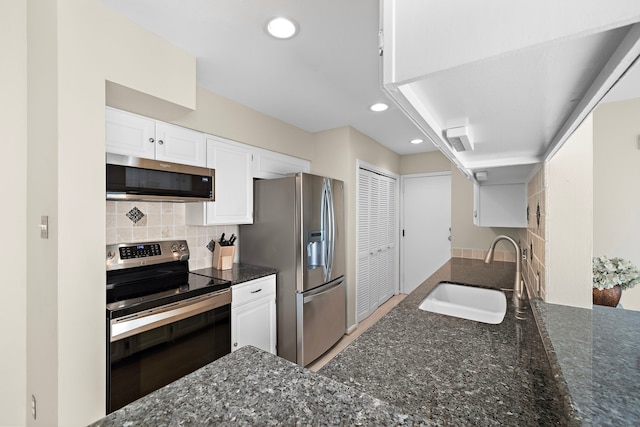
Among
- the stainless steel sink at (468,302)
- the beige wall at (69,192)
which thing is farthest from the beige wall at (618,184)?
the beige wall at (69,192)

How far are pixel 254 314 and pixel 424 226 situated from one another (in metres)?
3.21

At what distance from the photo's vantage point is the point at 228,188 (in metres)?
2.38

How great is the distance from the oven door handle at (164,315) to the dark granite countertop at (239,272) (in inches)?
7.0

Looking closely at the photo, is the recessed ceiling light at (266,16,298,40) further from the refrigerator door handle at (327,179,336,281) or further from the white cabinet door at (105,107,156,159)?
the refrigerator door handle at (327,179,336,281)

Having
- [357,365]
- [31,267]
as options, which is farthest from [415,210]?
[31,267]

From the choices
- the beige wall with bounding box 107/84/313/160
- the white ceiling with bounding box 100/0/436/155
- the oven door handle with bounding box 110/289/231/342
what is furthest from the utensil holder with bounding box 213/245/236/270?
the white ceiling with bounding box 100/0/436/155

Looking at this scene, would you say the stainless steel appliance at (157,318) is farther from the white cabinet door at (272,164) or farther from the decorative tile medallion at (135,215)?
the white cabinet door at (272,164)

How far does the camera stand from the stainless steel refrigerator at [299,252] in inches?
94.0

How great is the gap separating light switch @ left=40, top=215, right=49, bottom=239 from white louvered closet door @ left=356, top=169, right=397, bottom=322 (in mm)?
2729

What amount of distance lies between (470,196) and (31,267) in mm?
3747

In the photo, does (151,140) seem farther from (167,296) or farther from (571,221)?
(571,221)

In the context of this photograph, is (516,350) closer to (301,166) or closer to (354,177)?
(354,177)

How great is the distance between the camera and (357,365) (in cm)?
81

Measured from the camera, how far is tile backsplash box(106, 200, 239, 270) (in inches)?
75.6
